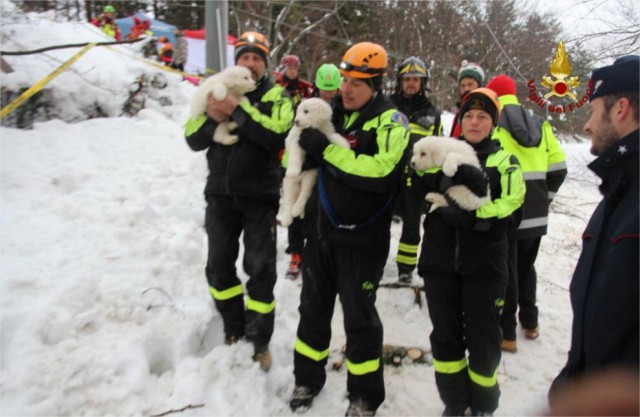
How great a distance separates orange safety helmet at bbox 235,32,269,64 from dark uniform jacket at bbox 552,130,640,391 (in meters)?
2.45

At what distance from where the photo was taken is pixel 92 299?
3424mm

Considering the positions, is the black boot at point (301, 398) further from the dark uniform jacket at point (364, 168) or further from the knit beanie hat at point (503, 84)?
the knit beanie hat at point (503, 84)

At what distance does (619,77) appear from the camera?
1465mm

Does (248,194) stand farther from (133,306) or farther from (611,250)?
(611,250)

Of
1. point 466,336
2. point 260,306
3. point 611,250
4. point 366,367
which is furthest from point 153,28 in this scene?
point 611,250

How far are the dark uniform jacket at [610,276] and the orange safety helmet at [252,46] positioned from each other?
2.45 m

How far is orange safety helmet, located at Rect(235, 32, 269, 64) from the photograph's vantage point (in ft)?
10.6

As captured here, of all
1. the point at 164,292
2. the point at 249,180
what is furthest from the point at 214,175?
the point at 164,292

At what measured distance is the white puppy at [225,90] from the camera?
3.05 metres

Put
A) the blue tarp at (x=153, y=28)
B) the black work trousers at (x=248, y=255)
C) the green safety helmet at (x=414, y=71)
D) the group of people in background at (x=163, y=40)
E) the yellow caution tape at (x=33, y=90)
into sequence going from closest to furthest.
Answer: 1. the black work trousers at (x=248, y=255)
2. the green safety helmet at (x=414, y=71)
3. the yellow caution tape at (x=33, y=90)
4. the group of people in background at (x=163, y=40)
5. the blue tarp at (x=153, y=28)

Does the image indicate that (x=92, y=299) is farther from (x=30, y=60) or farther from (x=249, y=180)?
(x=30, y=60)

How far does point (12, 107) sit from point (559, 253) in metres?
7.70

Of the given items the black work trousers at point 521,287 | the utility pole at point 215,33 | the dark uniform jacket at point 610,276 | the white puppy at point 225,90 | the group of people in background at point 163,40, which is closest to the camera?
the dark uniform jacket at point 610,276

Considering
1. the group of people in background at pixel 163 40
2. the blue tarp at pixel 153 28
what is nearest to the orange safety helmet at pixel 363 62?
the group of people in background at pixel 163 40
